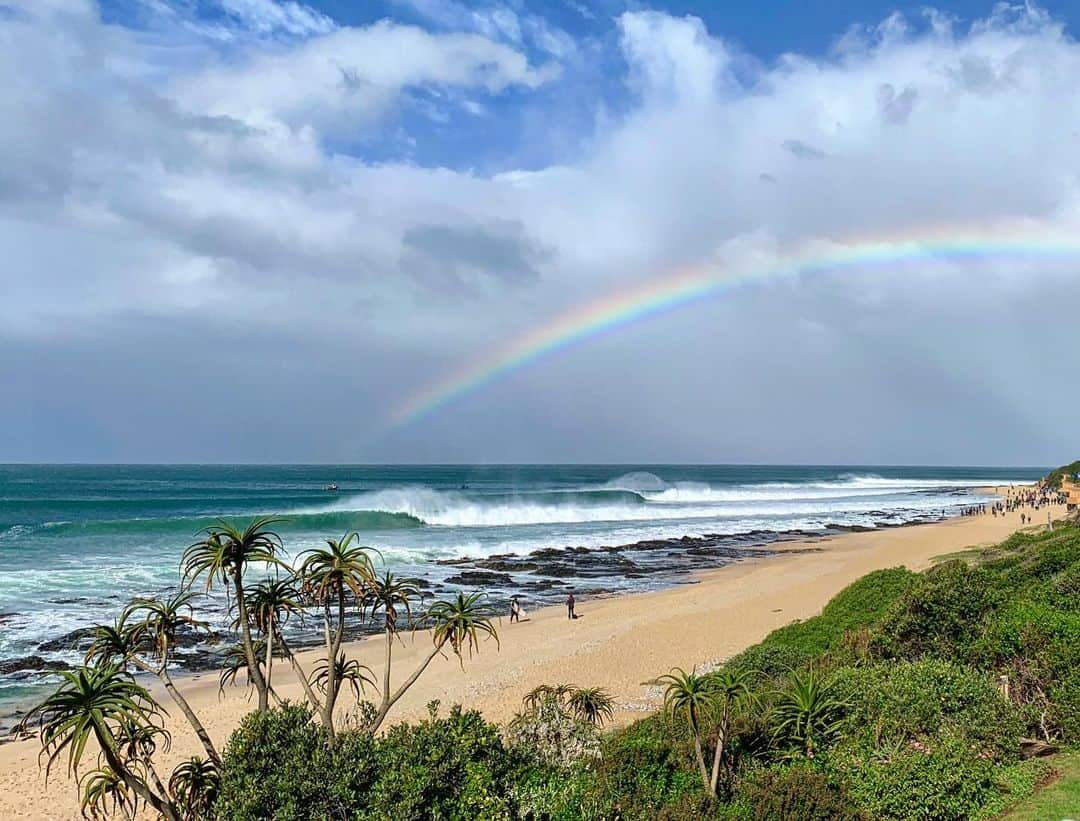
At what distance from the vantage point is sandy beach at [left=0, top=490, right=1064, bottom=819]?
15742mm

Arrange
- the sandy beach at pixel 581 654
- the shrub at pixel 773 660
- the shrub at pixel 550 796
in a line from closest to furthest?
1. the shrub at pixel 550 796
2. the shrub at pixel 773 660
3. the sandy beach at pixel 581 654

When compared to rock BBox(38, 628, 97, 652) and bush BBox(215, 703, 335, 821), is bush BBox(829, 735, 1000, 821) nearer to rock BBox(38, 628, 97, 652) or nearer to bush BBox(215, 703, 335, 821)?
bush BBox(215, 703, 335, 821)

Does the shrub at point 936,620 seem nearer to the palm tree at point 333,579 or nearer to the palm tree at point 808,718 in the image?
the palm tree at point 808,718

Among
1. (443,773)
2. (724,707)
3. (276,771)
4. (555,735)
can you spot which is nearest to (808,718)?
(724,707)

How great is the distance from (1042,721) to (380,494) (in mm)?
90579

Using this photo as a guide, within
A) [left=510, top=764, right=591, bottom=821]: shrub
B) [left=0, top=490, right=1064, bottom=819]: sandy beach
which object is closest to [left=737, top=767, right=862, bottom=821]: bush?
[left=510, top=764, right=591, bottom=821]: shrub

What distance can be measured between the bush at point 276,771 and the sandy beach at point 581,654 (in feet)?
20.7

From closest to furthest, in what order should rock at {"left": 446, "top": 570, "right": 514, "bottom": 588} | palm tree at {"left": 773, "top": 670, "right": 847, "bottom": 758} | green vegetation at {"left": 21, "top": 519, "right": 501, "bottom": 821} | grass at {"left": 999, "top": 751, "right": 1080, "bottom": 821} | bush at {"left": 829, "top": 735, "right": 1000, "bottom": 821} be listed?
green vegetation at {"left": 21, "top": 519, "right": 501, "bottom": 821} < grass at {"left": 999, "top": 751, "right": 1080, "bottom": 821} < bush at {"left": 829, "top": 735, "right": 1000, "bottom": 821} < palm tree at {"left": 773, "top": 670, "right": 847, "bottom": 758} < rock at {"left": 446, "top": 570, "right": 514, "bottom": 588}

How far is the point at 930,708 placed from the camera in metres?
10.1

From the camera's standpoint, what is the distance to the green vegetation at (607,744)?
7465 millimetres

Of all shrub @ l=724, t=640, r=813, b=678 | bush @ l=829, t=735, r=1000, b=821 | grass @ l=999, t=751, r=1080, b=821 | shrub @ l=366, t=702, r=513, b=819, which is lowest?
shrub @ l=724, t=640, r=813, b=678

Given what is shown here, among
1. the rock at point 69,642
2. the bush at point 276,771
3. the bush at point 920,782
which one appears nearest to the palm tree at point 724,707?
the bush at point 920,782

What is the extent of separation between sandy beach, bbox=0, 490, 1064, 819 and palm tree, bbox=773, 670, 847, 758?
6.76 metres

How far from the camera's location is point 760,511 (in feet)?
291
